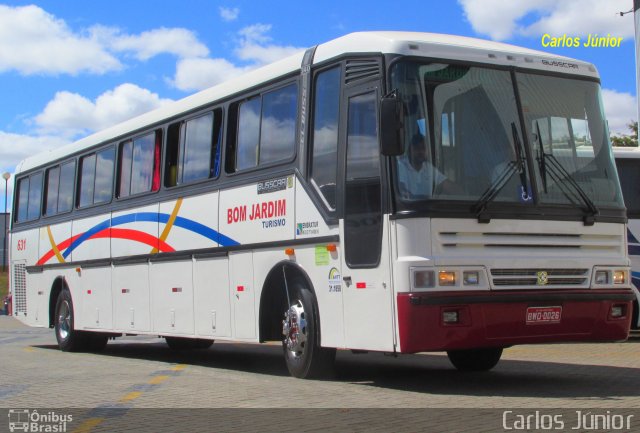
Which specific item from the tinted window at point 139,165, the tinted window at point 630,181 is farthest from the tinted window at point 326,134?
the tinted window at point 630,181

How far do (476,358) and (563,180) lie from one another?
2993 millimetres

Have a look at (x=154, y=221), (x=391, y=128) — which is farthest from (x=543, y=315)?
(x=154, y=221)

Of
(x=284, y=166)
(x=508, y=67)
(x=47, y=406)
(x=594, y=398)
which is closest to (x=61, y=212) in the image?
(x=284, y=166)

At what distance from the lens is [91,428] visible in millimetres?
7664

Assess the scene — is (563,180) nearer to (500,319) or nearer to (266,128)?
(500,319)

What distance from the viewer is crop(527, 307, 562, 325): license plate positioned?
9.41m

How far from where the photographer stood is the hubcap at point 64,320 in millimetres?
17969

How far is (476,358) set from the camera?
1188cm

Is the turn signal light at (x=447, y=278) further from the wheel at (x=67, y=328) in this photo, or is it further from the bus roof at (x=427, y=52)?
the wheel at (x=67, y=328)

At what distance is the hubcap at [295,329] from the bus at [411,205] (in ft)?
0.09

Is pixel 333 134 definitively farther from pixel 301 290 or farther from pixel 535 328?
pixel 535 328

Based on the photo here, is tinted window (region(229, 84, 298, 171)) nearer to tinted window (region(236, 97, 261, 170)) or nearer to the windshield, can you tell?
tinted window (region(236, 97, 261, 170))

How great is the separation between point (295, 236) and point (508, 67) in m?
3.01

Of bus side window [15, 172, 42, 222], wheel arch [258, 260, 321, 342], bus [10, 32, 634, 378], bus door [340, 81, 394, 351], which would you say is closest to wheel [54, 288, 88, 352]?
bus side window [15, 172, 42, 222]
